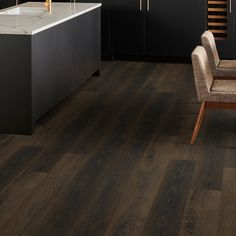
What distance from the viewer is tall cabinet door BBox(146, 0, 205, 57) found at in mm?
7621

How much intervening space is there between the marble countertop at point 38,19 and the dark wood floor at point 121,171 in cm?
80

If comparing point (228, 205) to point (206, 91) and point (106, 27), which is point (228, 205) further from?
point (106, 27)

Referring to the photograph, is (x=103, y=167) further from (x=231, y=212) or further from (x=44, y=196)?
(x=231, y=212)

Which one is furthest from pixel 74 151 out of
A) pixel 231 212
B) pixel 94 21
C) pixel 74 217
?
pixel 94 21

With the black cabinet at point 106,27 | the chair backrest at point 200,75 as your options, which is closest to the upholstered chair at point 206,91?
the chair backrest at point 200,75

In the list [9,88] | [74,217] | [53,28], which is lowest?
[74,217]

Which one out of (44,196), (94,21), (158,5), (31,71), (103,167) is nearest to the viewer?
(44,196)

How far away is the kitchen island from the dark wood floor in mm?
163

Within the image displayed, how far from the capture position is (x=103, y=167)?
4062mm

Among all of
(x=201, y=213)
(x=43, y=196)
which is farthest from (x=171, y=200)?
(x=43, y=196)

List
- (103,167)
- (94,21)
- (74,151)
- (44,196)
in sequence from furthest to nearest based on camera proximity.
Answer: (94,21) → (74,151) → (103,167) → (44,196)

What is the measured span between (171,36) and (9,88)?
3482 millimetres

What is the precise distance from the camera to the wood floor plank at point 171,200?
316 cm

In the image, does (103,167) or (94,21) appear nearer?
(103,167)
